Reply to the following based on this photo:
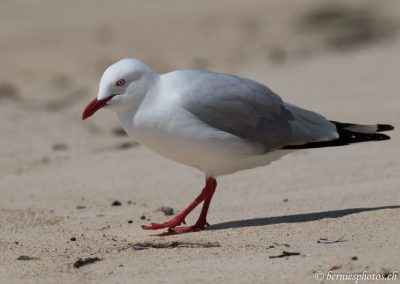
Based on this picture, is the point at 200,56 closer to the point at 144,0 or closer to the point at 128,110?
the point at 144,0

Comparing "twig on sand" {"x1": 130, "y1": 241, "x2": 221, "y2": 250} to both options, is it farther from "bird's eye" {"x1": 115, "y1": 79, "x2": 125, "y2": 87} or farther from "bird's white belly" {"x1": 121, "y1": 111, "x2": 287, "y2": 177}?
"bird's eye" {"x1": 115, "y1": 79, "x2": 125, "y2": 87}

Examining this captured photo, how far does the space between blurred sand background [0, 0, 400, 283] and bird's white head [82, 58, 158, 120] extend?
2.39 ft

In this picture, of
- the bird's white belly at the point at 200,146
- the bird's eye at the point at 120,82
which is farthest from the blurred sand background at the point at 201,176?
the bird's eye at the point at 120,82

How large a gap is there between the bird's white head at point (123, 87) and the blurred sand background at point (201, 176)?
2.39 feet

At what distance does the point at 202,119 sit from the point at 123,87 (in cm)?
49

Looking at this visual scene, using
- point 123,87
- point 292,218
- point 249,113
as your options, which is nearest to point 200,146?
point 249,113

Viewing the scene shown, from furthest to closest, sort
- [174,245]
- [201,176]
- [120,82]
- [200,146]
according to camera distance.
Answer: [201,176], [120,82], [200,146], [174,245]

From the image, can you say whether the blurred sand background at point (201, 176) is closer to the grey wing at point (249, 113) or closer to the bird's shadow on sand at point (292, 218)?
the bird's shadow on sand at point (292, 218)

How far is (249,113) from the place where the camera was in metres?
5.46

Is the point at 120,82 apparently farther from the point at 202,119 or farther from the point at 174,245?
the point at 174,245

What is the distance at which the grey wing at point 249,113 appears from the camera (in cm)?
533

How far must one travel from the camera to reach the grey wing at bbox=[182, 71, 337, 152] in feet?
17.5

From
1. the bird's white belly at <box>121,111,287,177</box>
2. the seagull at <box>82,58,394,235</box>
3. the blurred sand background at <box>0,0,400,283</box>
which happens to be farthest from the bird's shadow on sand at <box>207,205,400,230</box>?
the bird's white belly at <box>121,111,287,177</box>

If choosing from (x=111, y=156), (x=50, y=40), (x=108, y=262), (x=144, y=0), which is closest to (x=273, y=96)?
(x=108, y=262)
